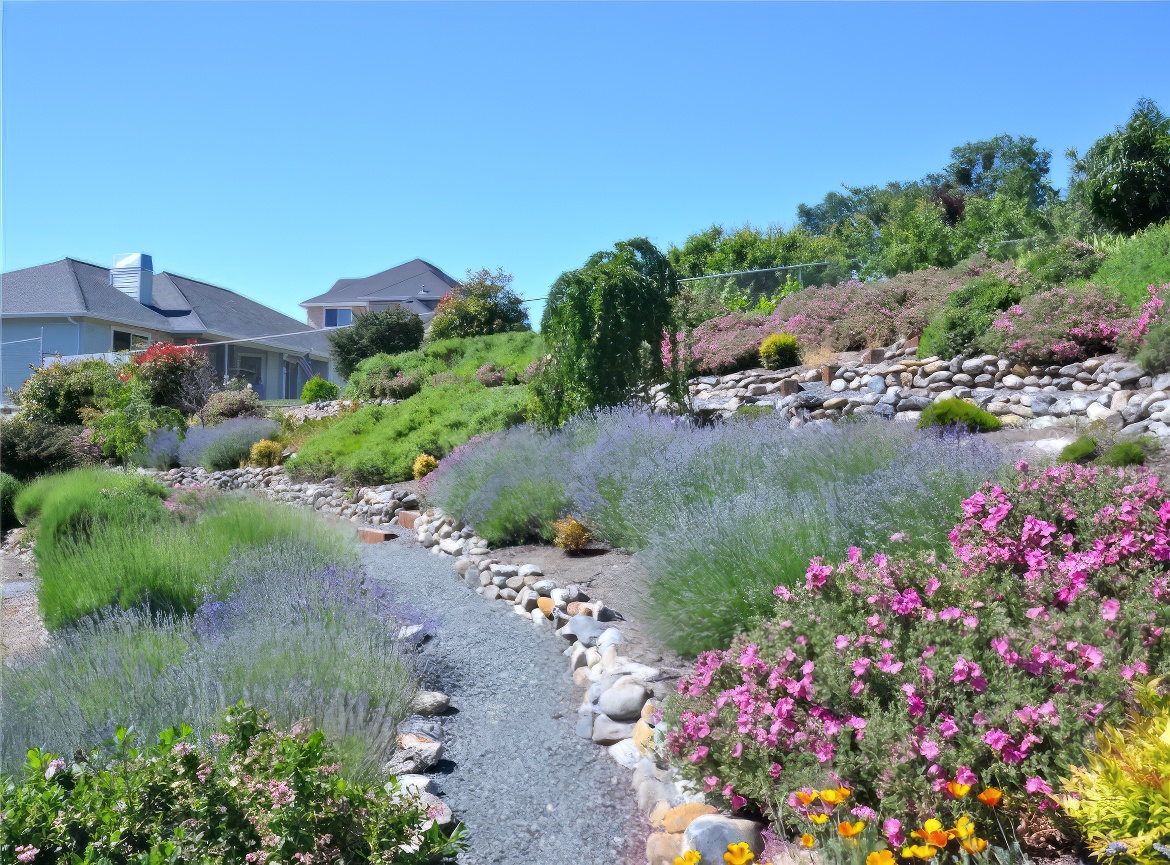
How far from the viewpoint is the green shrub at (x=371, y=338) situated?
929 inches

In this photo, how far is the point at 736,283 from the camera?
20.1 metres

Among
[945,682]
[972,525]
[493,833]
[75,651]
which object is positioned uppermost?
[972,525]

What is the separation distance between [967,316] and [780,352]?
275 cm

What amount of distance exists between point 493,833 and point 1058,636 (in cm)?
205

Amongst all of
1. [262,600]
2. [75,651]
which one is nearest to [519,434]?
[262,600]

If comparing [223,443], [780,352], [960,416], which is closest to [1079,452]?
[960,416]

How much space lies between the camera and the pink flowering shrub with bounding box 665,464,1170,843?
233 centimetres

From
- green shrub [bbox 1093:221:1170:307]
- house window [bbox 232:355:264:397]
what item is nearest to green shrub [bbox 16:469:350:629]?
green shrub [bbox 1093:221:1170:307]

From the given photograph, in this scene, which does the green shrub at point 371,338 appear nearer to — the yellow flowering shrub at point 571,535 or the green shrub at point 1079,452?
the yellow flowering shrub at point 571,535

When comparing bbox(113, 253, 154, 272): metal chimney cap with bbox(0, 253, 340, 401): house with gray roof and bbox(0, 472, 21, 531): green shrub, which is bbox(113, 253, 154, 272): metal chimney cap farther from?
bbox(0, 472, 21, 531): green shrub

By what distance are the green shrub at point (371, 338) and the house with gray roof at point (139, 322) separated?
1696mm

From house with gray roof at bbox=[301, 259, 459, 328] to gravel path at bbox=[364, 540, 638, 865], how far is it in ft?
101

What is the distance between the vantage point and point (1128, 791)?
77.4 inches

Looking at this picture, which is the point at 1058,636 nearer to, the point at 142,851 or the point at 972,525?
the point at 972,525
